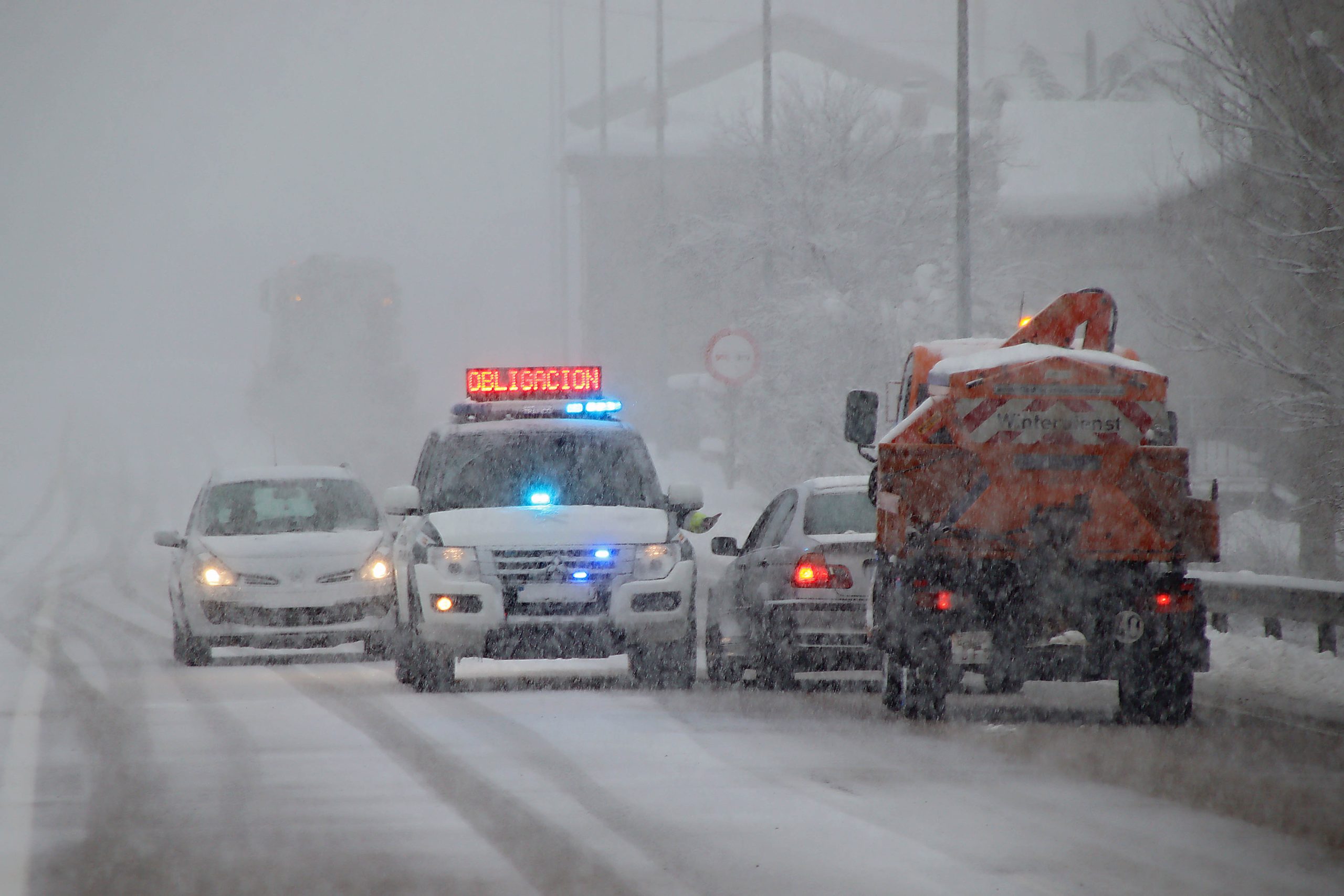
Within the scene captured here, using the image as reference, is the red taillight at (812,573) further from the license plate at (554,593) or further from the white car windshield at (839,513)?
the license plate at (554,593)

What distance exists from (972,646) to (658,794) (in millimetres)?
2975

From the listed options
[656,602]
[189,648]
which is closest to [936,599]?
[656,602]

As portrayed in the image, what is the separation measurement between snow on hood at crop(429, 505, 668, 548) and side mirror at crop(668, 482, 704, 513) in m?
0.21

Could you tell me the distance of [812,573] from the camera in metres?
12.9

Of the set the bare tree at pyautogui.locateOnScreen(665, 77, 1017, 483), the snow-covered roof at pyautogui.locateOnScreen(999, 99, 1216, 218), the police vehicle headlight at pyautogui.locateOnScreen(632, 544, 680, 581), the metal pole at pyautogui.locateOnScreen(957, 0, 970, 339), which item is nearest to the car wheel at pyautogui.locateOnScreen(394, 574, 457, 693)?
the police vehicle headlight at pyautogui.locateOnScreen(632, 544, 680, 581)

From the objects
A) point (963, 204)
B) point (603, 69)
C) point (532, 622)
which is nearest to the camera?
point (532, 622)

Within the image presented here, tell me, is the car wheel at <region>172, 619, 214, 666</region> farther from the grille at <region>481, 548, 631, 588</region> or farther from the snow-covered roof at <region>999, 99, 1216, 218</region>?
the snow-covered roof at <region>999, 99, 1216, 218</region>

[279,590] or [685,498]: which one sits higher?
[685,498]

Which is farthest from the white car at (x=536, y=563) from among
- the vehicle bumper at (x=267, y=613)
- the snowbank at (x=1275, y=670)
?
the snowbank at (x=1275, y=670)

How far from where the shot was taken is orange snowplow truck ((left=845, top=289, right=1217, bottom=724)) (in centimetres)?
1120

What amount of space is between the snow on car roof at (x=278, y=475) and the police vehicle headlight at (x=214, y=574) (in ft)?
5.03

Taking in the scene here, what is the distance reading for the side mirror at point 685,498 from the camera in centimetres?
1449

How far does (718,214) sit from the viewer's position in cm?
4006

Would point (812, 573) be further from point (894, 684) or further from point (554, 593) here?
point (554, 593)
